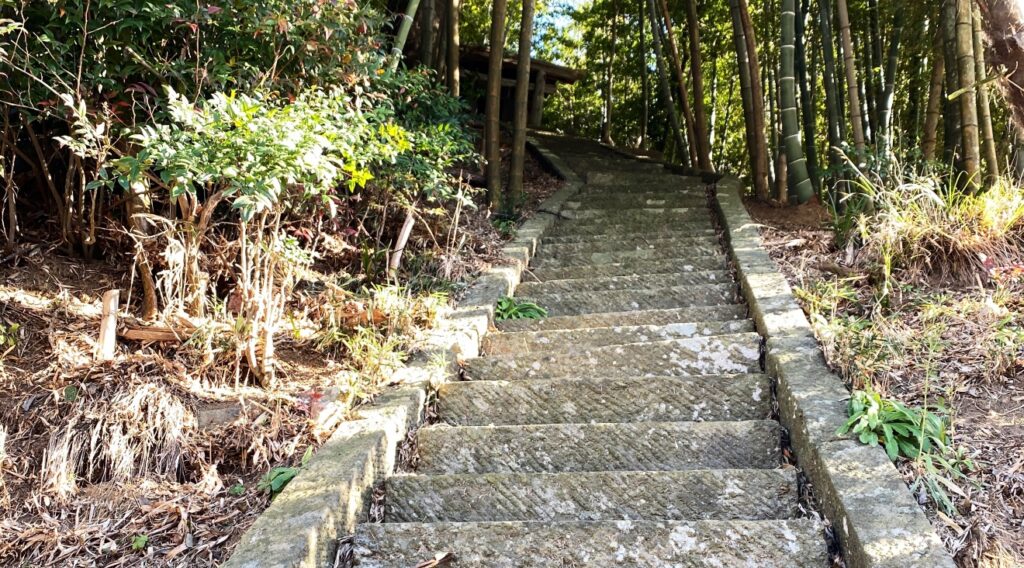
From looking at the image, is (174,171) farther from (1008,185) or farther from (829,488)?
(1008,185)

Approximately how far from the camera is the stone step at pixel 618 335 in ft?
10.4

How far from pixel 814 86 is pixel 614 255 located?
438 centimetres

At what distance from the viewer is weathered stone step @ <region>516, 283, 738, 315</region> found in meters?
3.71

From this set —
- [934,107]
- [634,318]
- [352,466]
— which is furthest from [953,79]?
[352,466]

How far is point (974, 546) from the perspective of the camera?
1.69 meters

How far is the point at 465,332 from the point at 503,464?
89cm

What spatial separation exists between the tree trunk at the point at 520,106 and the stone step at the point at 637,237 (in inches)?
25.5

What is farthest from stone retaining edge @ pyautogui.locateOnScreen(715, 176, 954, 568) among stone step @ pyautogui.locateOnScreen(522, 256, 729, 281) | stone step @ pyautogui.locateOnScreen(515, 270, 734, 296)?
stone step @ pyautogui.locateOnScreen(522, 256, 729, 281)

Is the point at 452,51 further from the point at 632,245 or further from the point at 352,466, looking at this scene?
the point at 352,466

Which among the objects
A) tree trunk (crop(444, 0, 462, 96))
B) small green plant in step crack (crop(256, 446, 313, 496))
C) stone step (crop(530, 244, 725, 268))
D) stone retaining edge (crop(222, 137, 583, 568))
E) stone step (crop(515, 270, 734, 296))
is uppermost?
tree trunk (crop(444, 0, 462, 96))

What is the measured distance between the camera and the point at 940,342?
102 inches

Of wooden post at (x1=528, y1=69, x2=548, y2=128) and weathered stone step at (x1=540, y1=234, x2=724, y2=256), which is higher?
wooden post at (x1=528, y1=69, x2=548, y2=128)

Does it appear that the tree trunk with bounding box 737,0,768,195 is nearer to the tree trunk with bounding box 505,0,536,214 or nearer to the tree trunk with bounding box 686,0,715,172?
the tree trunk with bounding box 686,0,715,172

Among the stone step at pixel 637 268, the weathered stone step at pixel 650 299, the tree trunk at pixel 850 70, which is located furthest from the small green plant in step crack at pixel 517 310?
the tree trunk at pixel 850 70
